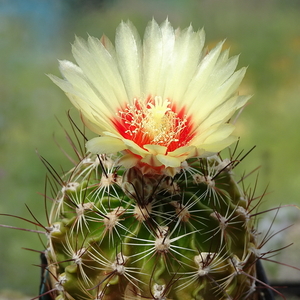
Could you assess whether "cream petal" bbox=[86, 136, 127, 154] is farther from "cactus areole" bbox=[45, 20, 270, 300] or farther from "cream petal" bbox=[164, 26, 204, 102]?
"cream petal" bbox=[164, 26, 204, 102]

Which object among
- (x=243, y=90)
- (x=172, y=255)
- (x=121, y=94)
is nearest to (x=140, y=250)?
(x=172, y=255)

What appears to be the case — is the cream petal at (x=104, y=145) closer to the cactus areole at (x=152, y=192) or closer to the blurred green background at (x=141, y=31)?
the cactus areole at (x=152, y=192)

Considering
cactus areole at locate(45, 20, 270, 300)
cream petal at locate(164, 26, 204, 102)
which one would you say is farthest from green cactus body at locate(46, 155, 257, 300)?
cream petal at locate(164, 26, 204, 102)

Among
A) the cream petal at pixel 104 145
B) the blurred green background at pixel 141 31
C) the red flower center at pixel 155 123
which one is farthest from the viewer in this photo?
the blurred green background at pixel 141 31

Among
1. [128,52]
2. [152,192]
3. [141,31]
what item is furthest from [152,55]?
[141,31]

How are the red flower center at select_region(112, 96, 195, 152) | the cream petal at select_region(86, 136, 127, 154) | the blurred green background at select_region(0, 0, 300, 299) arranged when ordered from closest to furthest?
the cream petal at select_region(86, 136, 127, 154), the red flower center at select_region(112, 96, 195, 152), the blurred green background at select_region(0, 0, 300, 299)

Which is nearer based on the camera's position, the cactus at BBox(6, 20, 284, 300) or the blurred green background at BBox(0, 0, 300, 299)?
the cactus at BBox(6, 20, 284, 300)

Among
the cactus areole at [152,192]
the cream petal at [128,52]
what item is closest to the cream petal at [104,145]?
the cactus areole at [152,192]
